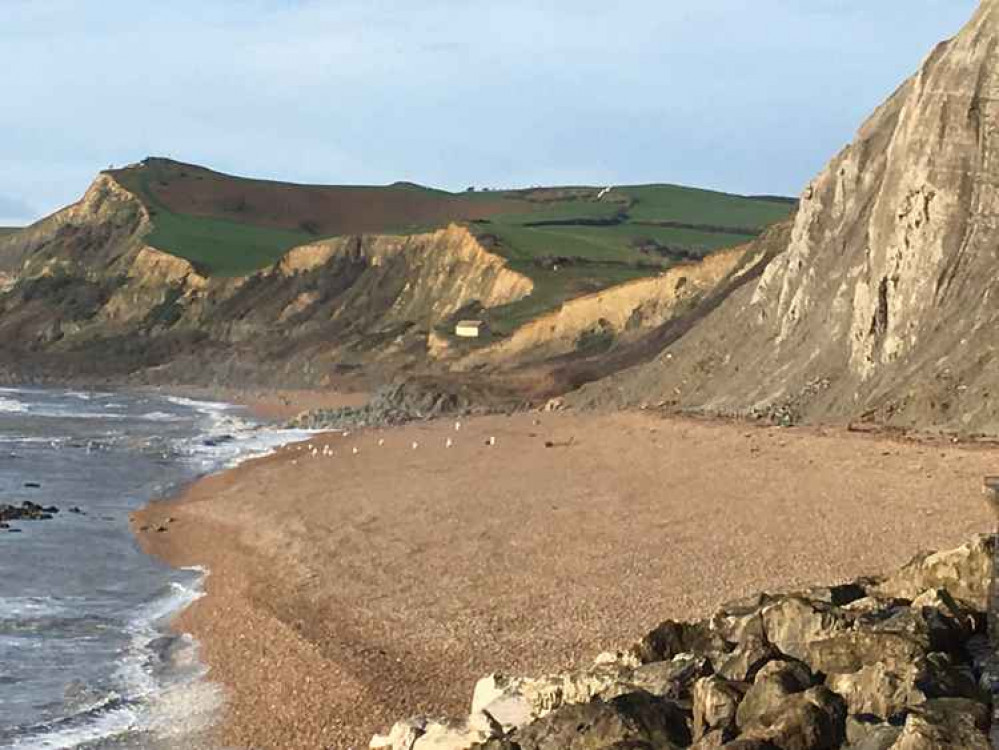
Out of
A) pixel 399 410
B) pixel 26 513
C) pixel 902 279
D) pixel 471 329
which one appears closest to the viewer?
pixel 902 279

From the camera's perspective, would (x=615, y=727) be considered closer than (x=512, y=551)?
Yes

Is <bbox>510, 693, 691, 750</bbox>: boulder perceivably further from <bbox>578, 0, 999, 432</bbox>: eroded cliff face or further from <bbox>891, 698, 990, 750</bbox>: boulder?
<bbox>578, 0, 999, 432</bbox>: eroded cliff face

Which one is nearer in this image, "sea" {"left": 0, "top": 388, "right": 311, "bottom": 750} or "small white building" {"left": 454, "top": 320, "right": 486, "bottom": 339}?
"sea" {"left": 0, "top": 388, "right": 311, "bottom": 750}

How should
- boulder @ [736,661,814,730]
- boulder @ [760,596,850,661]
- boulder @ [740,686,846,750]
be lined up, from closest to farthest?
boulder @ [740,686,846,750], boulder @ [736,661,814,730], boulder @ [760,596,850,661]

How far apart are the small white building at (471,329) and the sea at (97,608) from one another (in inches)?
1165

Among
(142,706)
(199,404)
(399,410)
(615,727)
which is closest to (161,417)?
(199,404)

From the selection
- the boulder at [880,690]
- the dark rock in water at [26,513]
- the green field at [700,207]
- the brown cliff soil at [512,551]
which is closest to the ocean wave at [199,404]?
the dark rock in water at [26,513]

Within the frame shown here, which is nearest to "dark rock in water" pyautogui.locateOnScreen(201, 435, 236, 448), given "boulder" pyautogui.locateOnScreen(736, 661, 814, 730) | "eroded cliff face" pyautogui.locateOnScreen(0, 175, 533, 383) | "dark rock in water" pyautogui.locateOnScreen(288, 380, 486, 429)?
"dark rock in water" pyautogui.locateOnScreen(288, 380, 486, 429)

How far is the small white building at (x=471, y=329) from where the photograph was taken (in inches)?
3137

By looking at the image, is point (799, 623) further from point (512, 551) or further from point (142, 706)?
point (512, 551)

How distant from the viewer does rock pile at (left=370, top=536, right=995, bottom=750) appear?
9281mm

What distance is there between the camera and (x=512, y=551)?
2155 cm

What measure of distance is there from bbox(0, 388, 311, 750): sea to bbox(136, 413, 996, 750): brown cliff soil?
63cm

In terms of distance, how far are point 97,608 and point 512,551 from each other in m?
6.47
